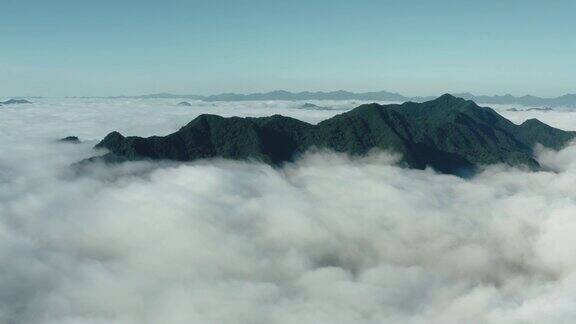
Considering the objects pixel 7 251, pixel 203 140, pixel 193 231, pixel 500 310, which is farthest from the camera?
pixel 203 140

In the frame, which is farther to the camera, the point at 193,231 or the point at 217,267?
the point at 193,231

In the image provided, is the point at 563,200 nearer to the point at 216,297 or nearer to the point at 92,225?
the point at 216,297

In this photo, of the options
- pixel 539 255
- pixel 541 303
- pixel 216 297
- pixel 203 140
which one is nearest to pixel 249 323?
pixel 216 297

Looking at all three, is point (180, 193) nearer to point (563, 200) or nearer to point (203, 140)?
point (203, 140)

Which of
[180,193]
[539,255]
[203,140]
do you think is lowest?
[539,255]

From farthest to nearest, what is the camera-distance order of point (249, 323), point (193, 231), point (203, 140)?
point (203, 140)
point (193, 231)
point (249, 323)

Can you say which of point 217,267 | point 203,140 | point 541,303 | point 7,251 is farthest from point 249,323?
point 203,140

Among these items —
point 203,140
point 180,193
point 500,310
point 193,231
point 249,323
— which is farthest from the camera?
point 203,140

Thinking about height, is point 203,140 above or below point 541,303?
above

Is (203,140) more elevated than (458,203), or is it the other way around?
(203,140)
